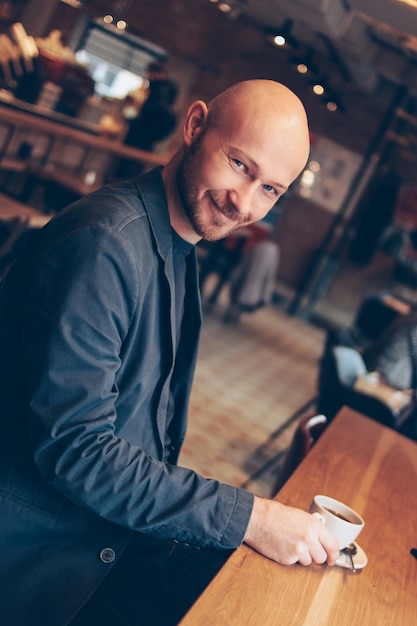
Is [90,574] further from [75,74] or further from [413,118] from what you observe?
[413,118]

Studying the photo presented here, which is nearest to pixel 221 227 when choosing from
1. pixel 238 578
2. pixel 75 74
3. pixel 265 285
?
pixel 238 578

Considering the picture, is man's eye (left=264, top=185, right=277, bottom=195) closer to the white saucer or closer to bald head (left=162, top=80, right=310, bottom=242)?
bald head (left=162, top=80, right=310, bottom=242)

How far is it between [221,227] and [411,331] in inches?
95.8

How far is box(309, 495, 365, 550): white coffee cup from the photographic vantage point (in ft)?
4.11

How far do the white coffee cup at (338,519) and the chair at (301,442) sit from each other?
0.63 metres

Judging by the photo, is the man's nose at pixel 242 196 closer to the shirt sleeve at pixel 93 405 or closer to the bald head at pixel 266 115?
the bald head at pixel 266 115

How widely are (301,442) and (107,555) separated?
925mm

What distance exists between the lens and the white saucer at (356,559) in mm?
1277

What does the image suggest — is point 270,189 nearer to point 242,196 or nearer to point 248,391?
point 242,196

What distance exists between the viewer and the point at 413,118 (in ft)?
29.5

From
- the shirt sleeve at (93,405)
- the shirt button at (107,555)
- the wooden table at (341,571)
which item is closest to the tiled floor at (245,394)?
the wooden table at (341,571)

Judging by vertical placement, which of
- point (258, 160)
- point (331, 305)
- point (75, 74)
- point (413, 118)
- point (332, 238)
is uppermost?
point (413, 118)

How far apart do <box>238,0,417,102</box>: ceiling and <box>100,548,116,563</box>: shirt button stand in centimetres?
516

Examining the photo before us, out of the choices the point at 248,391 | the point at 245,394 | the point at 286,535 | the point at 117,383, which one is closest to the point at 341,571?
the point at 286,535
